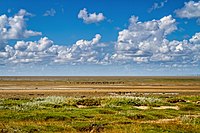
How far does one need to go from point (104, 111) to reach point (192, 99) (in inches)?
941

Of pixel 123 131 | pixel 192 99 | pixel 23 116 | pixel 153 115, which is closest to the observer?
pixel 123 131

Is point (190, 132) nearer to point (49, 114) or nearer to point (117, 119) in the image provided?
point (117, 119)

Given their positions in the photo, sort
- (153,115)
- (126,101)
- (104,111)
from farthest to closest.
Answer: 1. (126,101)
2. (104,111)
3. (153,115)

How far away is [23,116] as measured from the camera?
2981cm

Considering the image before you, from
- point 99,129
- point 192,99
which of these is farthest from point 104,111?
point 192,99

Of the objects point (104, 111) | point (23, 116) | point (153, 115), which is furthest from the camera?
point (104, 111)

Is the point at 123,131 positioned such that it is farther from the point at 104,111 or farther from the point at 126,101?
the point at 126,101

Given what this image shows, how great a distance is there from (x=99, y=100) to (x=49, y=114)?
17.9 metres

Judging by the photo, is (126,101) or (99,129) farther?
(126,101)

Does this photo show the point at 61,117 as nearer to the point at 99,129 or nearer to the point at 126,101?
the point at 99,129

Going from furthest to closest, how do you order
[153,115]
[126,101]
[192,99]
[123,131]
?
[192,99]
[126,101]
[153,115]
[123,131]

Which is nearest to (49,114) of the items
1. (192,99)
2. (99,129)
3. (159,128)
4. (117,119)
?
(117,119)

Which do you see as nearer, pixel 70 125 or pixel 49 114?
pixel 70 125

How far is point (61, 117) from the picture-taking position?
30.0 meters
